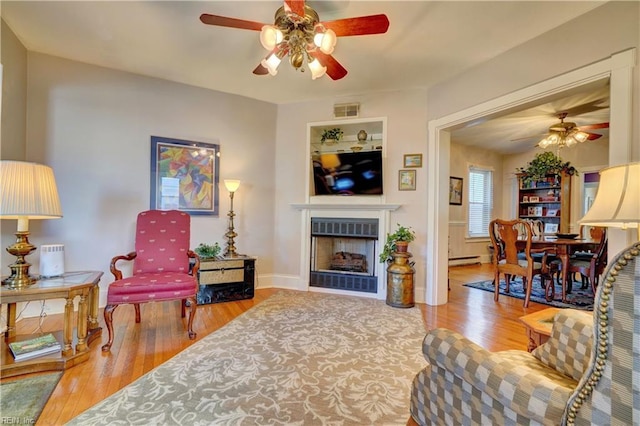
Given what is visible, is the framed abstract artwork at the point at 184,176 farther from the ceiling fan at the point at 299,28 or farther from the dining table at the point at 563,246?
the dining table at the point at 563,246

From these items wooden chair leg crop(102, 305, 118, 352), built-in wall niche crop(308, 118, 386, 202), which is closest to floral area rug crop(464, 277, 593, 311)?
built-in wall niche crop(308, 118, 386, 202)

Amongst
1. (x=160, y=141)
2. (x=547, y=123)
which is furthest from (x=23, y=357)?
(x=547, y=123)

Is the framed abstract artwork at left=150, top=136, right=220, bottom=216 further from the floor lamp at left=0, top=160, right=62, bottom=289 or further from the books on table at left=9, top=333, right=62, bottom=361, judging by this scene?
the books on table at left=9, top=333, right=62, bottom=361

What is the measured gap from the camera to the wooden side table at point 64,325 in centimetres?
195

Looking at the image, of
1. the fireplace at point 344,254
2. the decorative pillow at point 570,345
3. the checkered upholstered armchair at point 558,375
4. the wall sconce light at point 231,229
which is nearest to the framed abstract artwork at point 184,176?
the wall sconce light at point 231,229

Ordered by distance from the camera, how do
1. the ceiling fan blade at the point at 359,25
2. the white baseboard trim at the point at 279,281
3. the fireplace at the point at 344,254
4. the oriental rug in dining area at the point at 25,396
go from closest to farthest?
1. the oriental rug in dining area at the point at 25,396
2. the ceiling fan blade at the point at 359,25
3. the fireplace at the point at 344,254
4. the white baseboard trim at the point at 279,281

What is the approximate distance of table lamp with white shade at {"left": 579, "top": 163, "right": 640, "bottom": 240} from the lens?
128cm

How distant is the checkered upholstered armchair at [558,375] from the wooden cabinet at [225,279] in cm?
270

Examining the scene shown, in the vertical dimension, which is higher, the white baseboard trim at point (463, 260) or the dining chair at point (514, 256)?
the dining chair at point (514, 256)

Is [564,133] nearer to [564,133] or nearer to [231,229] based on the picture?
[564,133]

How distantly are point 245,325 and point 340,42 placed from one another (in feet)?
9.65

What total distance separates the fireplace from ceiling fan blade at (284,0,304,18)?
107 inches

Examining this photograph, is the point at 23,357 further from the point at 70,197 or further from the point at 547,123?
the point at 547,123

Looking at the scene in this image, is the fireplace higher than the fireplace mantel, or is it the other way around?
the fireplace mantel
